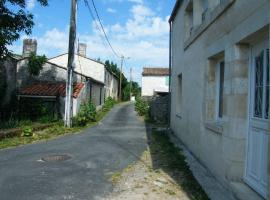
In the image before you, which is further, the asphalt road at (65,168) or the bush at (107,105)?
the bush at (107,105)

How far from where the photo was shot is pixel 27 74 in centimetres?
2559

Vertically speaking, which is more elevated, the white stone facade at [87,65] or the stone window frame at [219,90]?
the white stone facade at [87,65]

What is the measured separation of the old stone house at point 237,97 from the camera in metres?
5.51

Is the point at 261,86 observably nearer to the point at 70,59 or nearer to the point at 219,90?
the point at 219,90

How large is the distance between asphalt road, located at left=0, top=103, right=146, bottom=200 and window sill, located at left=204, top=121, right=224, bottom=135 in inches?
86.5

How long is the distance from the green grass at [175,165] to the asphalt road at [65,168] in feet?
1.92

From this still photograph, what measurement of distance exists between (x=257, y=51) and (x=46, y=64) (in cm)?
2136

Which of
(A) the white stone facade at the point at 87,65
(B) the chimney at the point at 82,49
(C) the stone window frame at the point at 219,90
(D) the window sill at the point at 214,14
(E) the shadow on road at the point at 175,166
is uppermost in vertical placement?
(B) the chimney at the point at 82,49

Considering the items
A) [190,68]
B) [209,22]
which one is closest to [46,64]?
[190,68]

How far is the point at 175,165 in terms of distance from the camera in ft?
29.4

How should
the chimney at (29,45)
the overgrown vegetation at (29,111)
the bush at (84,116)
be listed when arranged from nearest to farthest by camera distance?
the bush at (84,116) < the overgrown vegetation at (29,111) < the chimney at (29,45)

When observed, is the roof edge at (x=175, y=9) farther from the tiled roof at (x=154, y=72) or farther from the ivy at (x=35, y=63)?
the tiled roof at (x=154, y=72)

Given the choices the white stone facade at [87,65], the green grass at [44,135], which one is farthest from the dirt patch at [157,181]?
the white stone facade at [87,65]

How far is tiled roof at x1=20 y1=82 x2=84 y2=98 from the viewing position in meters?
22.9
